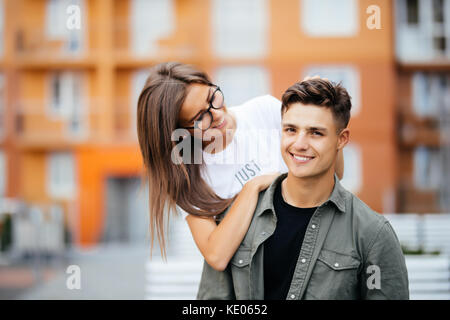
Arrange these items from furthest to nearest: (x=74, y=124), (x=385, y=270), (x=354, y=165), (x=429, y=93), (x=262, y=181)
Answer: (x=74, y=124) → (x=429, y=93) → (x=354, y=165) → (x=262, y=181) → (x=385, y=270)

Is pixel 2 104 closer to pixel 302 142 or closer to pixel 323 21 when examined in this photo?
pixel 323 21

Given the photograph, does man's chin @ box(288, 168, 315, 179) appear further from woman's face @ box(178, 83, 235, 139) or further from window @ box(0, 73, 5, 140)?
window @ box(0, 73, 5, 140)

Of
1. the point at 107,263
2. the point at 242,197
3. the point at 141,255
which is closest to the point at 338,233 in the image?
the point at 242,197

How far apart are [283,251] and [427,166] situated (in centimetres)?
1050

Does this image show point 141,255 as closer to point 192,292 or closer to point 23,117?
point 23,117

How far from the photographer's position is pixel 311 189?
5.07 ft

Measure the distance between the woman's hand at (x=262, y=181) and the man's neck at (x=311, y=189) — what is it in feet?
0.30

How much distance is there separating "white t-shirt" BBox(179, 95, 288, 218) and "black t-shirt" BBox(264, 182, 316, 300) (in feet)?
0.84

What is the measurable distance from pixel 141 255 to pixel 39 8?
6.11m

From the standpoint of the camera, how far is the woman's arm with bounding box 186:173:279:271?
1.58m

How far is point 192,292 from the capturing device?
2.82 meters

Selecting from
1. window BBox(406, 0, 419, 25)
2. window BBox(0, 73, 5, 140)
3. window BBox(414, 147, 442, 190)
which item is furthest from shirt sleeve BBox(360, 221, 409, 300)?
window BBox(0, 73, 5, 140)

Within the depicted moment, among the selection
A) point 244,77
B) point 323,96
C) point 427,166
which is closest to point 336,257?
point 323,96

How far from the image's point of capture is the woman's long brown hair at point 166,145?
166 cm
